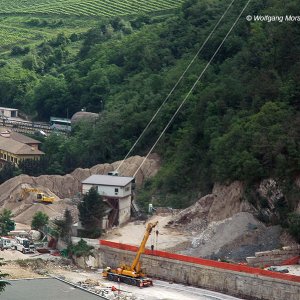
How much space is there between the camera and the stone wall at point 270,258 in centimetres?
6288

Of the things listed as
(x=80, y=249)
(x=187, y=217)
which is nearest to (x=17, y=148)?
(x=187, y=217)

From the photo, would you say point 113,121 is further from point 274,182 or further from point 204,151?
point 274,182

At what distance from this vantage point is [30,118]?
4043 inches

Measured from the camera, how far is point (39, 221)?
72812 mm

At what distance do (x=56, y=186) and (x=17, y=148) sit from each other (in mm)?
8688

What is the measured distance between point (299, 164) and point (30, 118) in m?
39.8

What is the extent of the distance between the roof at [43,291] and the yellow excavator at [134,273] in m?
2.57

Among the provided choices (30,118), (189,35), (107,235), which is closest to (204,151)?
(107,235)

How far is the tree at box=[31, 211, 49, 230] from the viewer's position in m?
72.8

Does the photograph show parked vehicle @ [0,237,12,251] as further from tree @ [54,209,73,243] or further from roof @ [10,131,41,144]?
roof @ [10,131,41,144]

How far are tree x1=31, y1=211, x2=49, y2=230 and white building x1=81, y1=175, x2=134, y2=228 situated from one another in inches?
92.1

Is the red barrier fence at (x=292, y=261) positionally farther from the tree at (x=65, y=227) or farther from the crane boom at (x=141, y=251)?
the tree at (x=65, y=227)

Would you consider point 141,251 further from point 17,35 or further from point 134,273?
point 17,35

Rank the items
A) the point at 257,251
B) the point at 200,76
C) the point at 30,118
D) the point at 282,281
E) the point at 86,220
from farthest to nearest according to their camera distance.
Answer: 1. the point at 30,118
2. the point at 200,76
3. the point at 86,220
4. the point at 257,251
5. the point at 282,281
